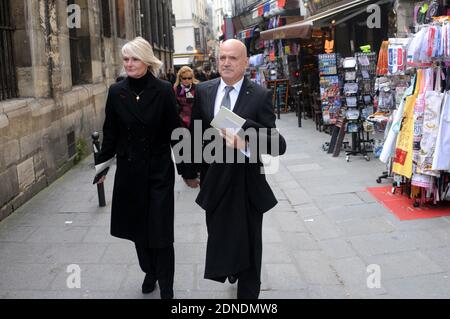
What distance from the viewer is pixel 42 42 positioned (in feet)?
26.9

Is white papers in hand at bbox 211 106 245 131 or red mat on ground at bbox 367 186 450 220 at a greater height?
white papers in hand at bbox 211 106 245 131

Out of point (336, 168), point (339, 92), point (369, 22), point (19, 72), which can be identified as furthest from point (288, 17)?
point (19, 72)

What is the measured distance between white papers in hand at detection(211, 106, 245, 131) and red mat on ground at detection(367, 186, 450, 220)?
132 inches

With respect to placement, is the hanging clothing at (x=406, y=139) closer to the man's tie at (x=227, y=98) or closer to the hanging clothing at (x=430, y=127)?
the hanging clothing at (x=430, y=127)

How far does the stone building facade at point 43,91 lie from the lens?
22.4 feet

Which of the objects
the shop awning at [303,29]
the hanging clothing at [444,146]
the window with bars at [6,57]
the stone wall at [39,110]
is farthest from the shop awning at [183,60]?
the hanging clothing at [444,146]

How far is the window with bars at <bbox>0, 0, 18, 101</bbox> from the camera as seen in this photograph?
7387mm

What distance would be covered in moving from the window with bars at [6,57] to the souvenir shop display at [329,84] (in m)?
6.48

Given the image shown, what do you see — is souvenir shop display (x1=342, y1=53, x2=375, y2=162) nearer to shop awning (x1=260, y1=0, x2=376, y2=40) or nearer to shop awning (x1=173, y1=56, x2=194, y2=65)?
shop awning (x1=260, y1=0, x2=376, y2=40)

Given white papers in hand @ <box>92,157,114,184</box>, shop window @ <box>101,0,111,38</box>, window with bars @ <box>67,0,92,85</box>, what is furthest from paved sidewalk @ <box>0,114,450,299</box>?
shop window @ <box>101,0,111,38</box>

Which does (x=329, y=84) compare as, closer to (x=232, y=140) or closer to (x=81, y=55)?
(x=81, y=55)

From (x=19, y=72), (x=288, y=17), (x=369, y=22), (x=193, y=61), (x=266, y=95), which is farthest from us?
(x=193, y=61)

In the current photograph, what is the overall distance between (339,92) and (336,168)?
2.84 m

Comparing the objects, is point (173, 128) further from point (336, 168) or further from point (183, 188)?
point (336, 168)
